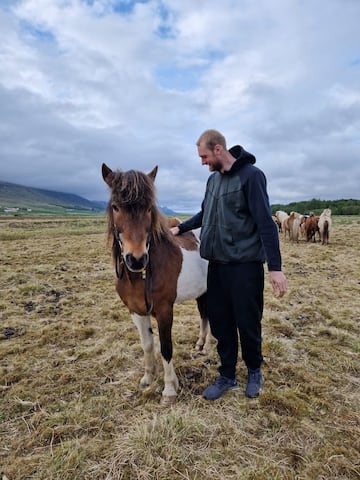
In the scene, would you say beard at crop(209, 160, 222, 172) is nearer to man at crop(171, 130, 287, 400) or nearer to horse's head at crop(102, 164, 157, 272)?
man at crop(171, 130, 287, 400)

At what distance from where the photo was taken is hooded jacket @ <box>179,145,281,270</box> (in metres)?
2.66

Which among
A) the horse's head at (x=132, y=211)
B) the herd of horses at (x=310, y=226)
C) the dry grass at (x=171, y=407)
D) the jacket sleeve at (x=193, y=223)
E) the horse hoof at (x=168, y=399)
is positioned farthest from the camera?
the herd of horses at (x=310, y=226)

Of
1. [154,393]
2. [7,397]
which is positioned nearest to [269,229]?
[154,393]

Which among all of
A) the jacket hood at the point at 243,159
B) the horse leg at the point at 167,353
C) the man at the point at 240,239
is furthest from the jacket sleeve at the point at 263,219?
the horse leg at the point at 167,353

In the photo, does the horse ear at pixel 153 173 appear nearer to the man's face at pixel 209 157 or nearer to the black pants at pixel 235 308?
the man's face at pixel 209 157

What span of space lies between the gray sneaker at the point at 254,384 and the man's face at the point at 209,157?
241 centimetres

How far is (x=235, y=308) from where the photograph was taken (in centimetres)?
295

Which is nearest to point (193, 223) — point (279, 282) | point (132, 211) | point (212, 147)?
point (212, 147)

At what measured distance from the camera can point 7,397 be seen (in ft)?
10.2

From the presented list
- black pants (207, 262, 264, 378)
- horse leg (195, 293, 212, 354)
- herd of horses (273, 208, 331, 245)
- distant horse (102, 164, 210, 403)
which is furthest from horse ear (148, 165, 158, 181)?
herd of horses (273, 208, 331, 245)

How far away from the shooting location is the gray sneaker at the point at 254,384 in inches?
122

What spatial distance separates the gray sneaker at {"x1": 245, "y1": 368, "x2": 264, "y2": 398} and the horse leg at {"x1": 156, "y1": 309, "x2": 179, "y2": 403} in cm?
84

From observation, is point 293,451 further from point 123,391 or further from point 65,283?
point 65,283

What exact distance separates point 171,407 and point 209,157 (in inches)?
107
